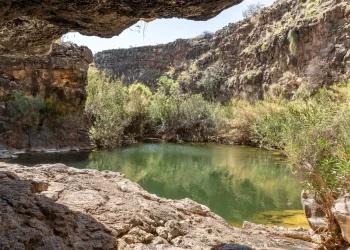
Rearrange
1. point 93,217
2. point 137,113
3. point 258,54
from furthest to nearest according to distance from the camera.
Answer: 1. point 258,54
2. point 137,113
3. point 93,217

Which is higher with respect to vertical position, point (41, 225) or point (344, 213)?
point (41, 225)

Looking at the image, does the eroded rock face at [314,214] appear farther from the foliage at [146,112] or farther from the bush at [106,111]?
the foliage at [146,112]

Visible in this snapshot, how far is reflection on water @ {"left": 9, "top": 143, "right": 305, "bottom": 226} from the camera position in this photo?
10055 mm

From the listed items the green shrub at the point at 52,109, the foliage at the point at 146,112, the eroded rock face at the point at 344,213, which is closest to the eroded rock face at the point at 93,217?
the eroded rock face at the point at 344,213

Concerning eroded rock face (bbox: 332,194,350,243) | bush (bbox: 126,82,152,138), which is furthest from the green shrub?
eroded rock face (bbox: 332,194,350,243)

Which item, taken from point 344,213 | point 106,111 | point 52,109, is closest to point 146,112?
point 106,111

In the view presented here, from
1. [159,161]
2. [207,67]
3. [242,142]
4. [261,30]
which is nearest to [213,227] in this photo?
[159,161]

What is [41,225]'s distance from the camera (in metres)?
2.81

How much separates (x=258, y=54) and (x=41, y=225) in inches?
1367

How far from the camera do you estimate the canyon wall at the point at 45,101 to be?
17562mm

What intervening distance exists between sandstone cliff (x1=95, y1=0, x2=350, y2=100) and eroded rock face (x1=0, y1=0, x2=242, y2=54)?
24376 mm

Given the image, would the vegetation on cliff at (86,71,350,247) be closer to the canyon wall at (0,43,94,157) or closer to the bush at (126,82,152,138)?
the bush at (126,82,152,138)

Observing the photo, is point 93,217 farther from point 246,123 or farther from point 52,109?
point 246,123

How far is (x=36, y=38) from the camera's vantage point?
11.7 feet
